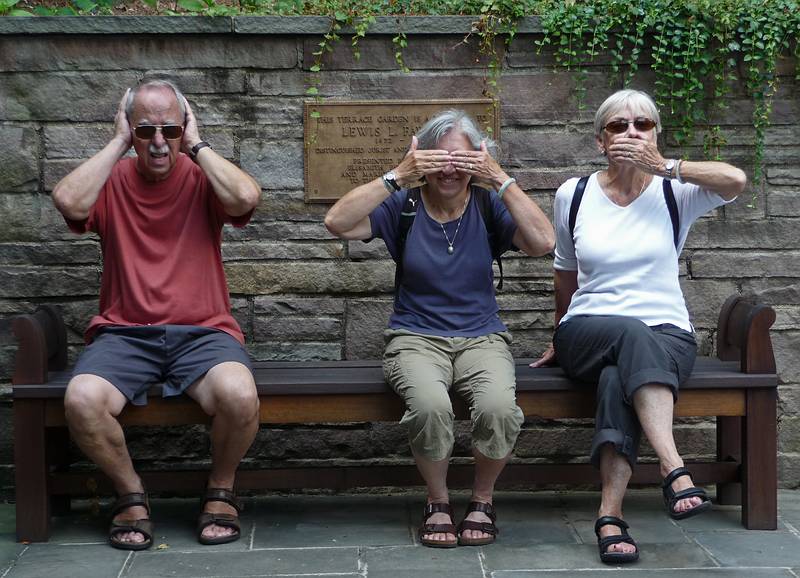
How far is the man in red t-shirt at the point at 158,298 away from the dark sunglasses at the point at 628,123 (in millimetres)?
1322

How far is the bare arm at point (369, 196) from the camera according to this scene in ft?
12.7

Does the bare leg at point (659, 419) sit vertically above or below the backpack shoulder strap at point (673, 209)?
below

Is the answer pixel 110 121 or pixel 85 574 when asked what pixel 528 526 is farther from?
pixel 110 121

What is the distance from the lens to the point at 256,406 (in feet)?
12.6

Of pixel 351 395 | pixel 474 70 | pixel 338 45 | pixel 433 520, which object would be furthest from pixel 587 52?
pixel 433 520

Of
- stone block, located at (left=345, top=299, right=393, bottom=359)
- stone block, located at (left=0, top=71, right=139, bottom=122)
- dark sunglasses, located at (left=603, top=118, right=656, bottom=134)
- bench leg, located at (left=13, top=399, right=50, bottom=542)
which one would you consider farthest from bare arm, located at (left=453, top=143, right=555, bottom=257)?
bench leg, located at (left=13, top=399, right=50, bottom=542)

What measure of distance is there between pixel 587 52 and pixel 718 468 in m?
1.75

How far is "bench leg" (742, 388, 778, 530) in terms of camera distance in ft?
13.1

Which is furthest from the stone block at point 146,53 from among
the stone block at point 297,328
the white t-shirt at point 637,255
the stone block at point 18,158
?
the white t-shirt at point 637,255

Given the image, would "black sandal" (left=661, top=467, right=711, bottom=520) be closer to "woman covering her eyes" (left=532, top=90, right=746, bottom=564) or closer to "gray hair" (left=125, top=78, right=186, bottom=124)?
"woman covering her eyes" (left=532, top=90, right=746, bottom=564)

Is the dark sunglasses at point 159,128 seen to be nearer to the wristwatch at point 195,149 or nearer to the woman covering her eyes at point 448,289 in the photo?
the wristwatch at point 195,149

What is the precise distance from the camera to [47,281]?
4.54 m

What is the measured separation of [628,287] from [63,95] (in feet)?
7.90

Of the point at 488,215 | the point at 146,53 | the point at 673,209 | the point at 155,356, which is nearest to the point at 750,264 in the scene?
the point at 673,209
